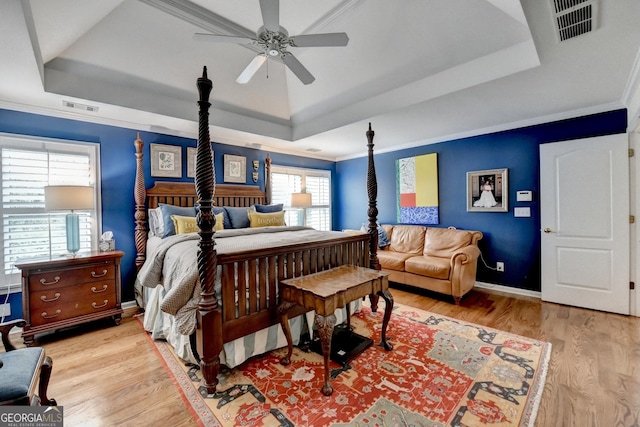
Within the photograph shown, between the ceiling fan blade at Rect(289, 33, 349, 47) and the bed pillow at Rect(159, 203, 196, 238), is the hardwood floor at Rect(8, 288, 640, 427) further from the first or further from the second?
the ceiling fan blade at Rect(289, 33, 349, 47)

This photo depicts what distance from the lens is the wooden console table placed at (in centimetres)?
183

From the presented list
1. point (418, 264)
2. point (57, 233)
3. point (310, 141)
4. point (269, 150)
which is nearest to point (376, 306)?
point (418, 264)

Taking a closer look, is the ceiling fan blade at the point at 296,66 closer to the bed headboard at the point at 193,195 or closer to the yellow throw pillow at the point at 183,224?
the yellow throw pillow at the point at 183,224

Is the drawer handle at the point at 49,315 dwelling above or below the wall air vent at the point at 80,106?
below

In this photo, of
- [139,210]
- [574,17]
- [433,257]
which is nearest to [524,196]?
[433,257]

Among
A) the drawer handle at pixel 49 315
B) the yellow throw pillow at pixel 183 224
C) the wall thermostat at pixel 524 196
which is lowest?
the drawer handle at pixel 49 315

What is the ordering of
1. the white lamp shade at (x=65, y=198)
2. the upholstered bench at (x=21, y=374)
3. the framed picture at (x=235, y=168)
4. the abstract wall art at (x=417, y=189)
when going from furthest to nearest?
the abstract wall art at (x=417, y=189)
the framed picture at (x=235, y=168)
the white lamp shade at (x=65, y=198)
the upholstered bench at (x=21, y=374)

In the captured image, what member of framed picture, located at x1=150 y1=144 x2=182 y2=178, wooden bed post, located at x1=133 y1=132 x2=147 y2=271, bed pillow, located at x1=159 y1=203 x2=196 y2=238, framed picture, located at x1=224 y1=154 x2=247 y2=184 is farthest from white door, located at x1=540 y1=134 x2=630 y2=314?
wooden bed post, located at x1=133 y1=132 x2=147 y2=271

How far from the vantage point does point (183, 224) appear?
10.4 ft

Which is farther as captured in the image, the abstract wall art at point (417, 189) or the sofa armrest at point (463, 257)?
the abstract wall art at point (417, 189)

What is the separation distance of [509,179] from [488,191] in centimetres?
30

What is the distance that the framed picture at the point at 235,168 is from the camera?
4434mm

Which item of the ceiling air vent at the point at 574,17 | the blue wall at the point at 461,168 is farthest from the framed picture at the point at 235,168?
the ceiling air vent at the point at 574,17

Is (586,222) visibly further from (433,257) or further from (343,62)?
(343,62)
